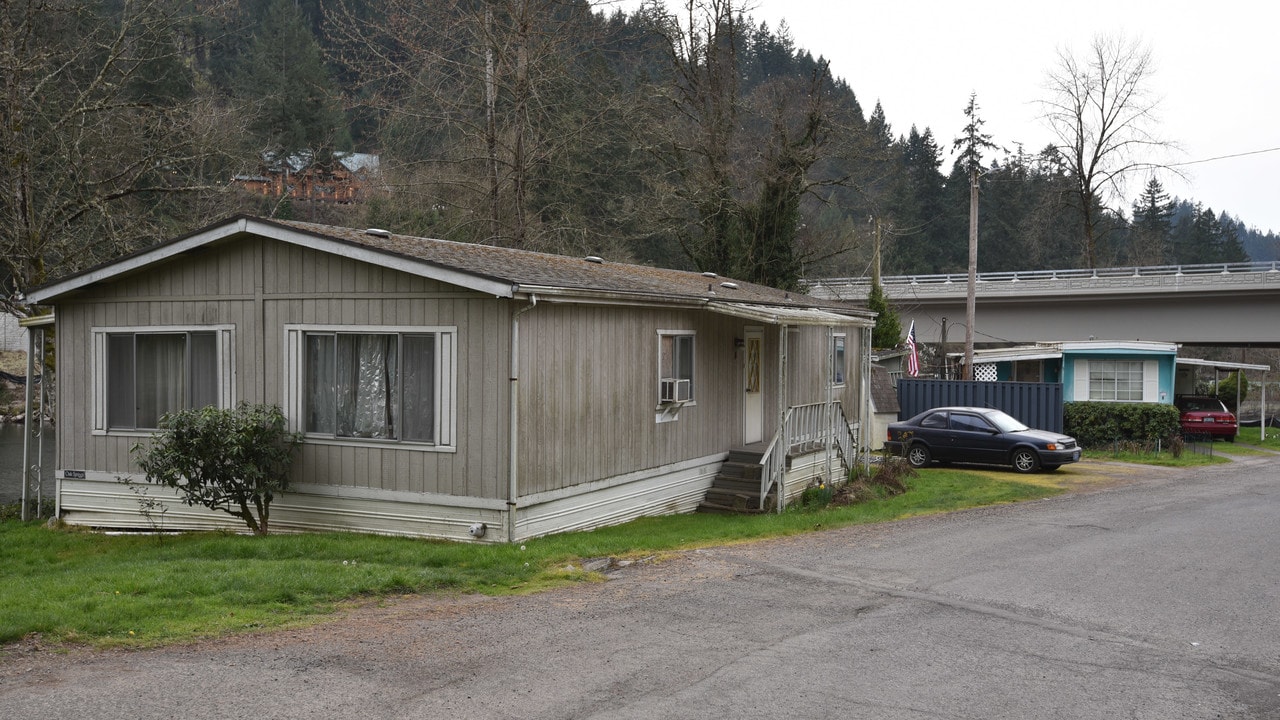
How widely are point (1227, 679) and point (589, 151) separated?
2810 centimetres

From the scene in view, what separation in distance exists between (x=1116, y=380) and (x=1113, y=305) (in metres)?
9.96

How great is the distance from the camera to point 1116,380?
2988 centimetres

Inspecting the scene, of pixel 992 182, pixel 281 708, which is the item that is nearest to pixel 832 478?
pixel 281 708

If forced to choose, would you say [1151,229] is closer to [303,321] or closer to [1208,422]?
[1208,422]

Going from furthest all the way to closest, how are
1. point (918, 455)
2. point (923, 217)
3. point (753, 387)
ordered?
1. point (923, 217)
2. point (918, 455)
3. point (753, 387)

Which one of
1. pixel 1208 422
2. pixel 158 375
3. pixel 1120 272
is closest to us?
pixel 158 375

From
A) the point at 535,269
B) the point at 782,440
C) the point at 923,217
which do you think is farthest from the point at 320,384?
the point at 923,217

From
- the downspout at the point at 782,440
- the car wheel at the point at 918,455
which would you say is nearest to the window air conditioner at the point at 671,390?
the downspout at the point at 782,440

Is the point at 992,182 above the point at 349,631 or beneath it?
above

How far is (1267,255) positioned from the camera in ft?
445

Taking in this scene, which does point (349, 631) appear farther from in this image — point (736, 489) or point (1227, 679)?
point (736, 489)

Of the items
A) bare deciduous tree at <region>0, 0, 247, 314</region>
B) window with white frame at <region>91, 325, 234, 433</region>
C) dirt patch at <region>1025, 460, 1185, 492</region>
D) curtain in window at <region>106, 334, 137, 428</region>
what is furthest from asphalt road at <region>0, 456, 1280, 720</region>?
bare deciduous tree at <region>0, 0, 247, 314</region>

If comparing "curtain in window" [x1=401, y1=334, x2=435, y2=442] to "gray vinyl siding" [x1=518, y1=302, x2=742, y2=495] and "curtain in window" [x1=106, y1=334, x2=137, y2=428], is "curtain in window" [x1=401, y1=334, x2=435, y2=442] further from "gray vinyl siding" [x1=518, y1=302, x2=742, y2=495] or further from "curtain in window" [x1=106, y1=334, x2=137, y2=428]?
"curtain in window" [x1=106, y1=334, x2=137, y2=428]

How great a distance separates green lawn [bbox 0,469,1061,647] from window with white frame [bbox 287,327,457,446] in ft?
4.14
